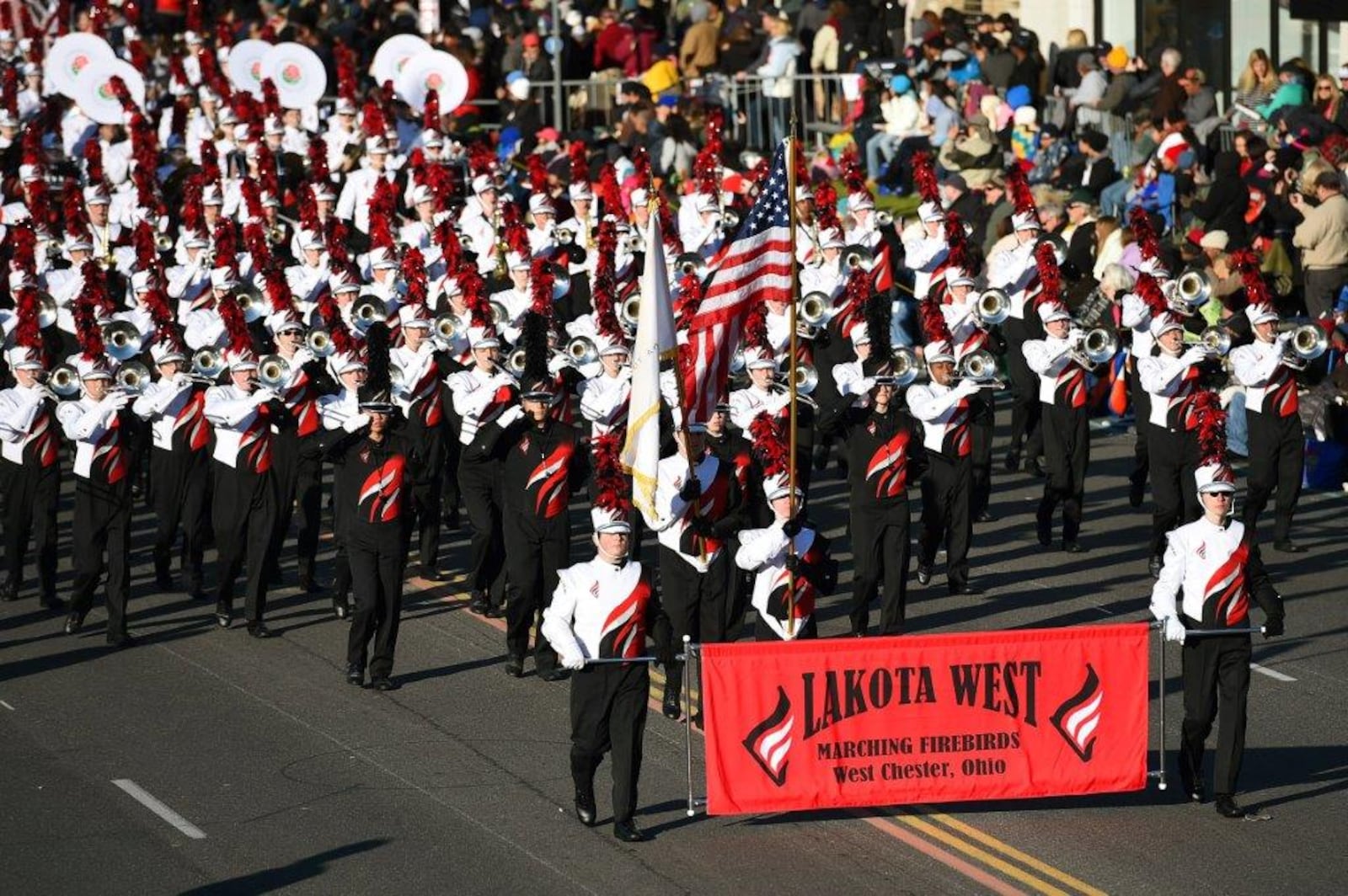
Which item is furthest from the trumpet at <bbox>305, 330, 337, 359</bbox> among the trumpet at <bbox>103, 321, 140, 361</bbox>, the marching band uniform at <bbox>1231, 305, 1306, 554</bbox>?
the marching band uniform at <bbox>1231, 305, 1306, 554</bbox>

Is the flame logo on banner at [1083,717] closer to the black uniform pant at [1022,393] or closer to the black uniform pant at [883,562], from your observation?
the black uniform pant at [883,562]

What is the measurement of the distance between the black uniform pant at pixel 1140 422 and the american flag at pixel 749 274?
5.39m

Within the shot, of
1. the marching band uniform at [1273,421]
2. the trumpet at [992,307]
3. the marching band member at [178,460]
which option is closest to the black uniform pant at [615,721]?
the marching band member at [178,460]

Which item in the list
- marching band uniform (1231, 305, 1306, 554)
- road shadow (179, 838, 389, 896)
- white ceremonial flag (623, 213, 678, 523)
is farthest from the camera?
marching band uniform (1231, 305, 1306, 554)

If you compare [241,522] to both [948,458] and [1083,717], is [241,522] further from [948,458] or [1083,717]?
[1083,717]

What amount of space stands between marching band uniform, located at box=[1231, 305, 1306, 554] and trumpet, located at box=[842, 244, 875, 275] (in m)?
4.31

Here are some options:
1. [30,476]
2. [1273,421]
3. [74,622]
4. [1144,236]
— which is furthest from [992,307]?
[74,622]

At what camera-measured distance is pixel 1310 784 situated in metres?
14.3

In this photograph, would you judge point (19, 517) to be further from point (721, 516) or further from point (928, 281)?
point (928, 281)

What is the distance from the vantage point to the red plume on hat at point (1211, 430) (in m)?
14.4

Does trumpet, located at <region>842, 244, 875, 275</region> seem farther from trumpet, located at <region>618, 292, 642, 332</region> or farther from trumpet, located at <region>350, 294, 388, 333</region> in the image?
trumpet, located at <region>350, 294, 388, 333</region>

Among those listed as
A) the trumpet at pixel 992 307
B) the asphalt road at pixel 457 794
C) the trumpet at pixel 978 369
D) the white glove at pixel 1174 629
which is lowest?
the asphalt road at pixel 457 794

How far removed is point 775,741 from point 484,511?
5.29 metres

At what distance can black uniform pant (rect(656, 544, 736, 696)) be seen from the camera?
15930 millimetres
